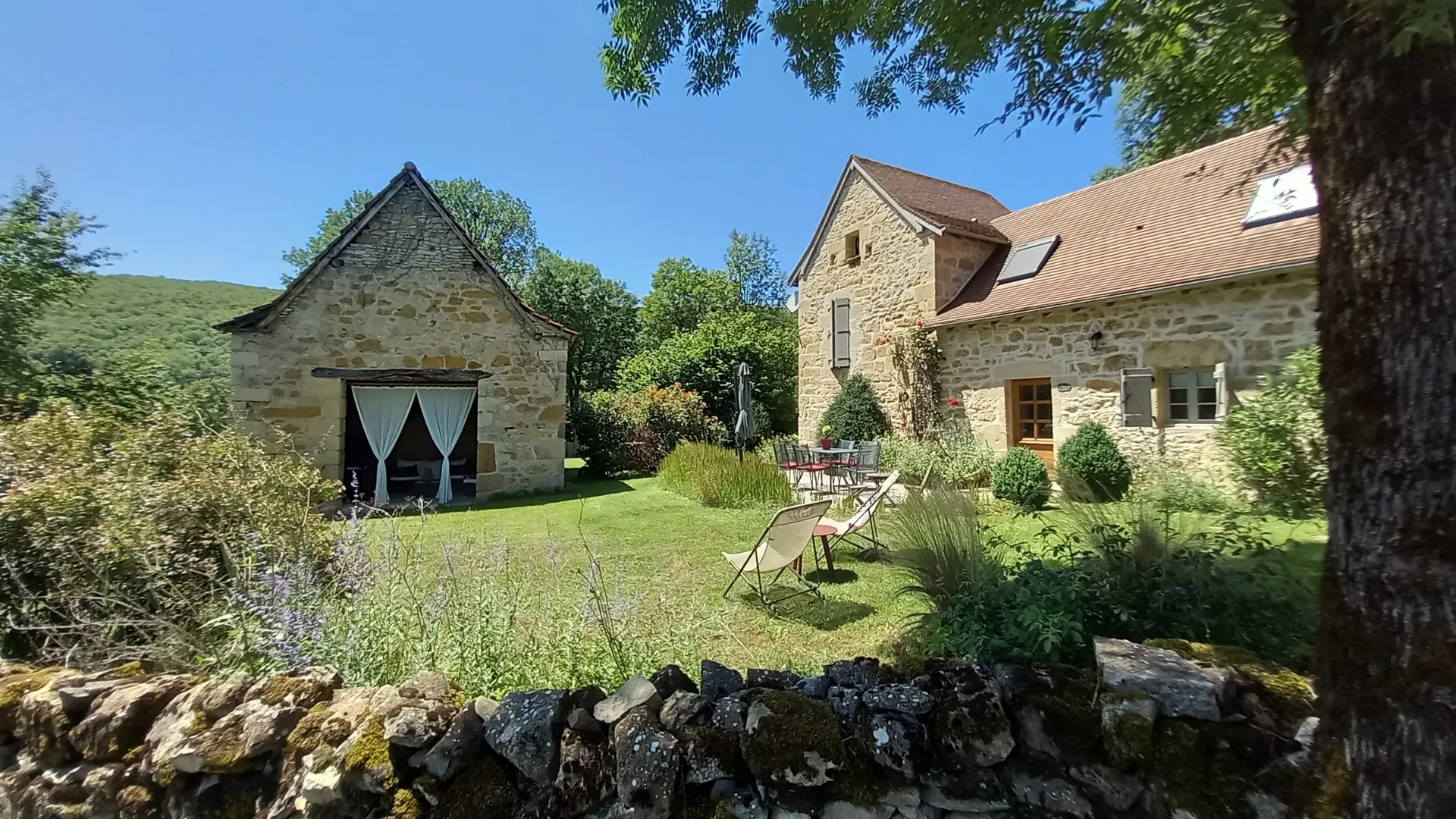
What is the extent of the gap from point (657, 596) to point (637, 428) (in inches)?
387

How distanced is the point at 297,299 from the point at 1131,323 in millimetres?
12990

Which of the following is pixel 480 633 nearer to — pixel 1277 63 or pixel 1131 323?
pixel 1277 63

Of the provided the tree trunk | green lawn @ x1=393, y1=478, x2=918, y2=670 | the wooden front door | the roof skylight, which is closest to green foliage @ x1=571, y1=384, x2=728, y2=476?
green lawn @ x1=393, y1=478, x2=918, y2=670

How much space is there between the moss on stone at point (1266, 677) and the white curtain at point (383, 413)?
10766 mm

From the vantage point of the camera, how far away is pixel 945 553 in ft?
11.0

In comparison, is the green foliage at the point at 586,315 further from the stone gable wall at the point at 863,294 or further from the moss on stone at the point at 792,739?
the moss on stone at the point at 792,739

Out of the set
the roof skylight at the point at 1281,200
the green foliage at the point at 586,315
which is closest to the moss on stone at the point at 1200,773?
the roof skylight at the point at 1281,200

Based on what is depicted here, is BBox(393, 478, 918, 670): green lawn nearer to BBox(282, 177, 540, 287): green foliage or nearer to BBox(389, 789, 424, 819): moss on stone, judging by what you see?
BBox(389, 789, 424, 819): moss on stone

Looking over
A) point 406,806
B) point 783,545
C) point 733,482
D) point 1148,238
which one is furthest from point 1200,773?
point 1148,238

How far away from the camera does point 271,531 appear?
142 inches

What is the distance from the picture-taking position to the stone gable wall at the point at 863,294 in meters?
12.9

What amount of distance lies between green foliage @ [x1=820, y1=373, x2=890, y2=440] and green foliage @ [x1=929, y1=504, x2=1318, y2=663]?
33.2 feet

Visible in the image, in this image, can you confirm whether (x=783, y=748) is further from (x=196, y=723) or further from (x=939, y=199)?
(x=939, y=199)

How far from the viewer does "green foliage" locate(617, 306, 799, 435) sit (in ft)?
57.4
